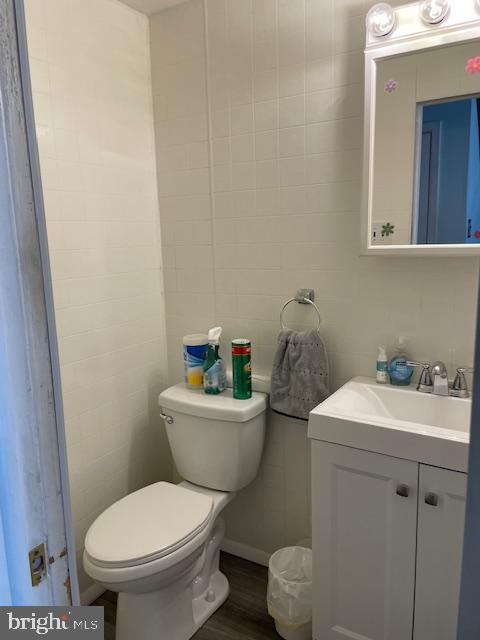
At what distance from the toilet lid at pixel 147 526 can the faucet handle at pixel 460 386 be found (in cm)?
92

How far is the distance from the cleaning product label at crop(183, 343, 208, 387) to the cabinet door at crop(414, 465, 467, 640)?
0.98 metres

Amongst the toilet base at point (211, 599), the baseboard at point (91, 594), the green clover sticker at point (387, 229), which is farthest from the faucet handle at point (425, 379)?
the baseboard at point (91, 594)

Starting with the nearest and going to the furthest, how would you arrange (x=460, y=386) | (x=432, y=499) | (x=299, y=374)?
(x=432, y=499) → (x=460, y=386) → (x=299, y=374)

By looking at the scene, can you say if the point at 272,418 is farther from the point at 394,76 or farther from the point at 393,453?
the point at 394,76

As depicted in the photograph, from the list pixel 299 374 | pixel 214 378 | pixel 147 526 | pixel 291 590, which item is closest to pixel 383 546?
pixel 291 590

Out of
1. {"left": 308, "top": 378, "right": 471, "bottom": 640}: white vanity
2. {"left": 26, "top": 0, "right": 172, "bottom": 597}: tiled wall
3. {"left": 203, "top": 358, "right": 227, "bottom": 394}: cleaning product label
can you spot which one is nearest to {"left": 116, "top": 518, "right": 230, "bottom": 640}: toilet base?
{"left": 26, "top": 0, "right": 172, "bottom": 597}: tiled wall

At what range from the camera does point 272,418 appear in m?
1.99

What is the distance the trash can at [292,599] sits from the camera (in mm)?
1669

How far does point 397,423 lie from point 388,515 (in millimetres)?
272

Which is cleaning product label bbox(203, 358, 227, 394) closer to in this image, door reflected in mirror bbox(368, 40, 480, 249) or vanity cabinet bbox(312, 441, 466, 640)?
vanity cabinet bbox(312, 441, 466, 640)

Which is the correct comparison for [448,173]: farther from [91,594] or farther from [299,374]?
[91,594]

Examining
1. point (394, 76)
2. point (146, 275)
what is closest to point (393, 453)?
point (394, 76)

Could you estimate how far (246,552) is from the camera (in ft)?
7.04

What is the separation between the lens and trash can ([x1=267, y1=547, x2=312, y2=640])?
65.7 inches
